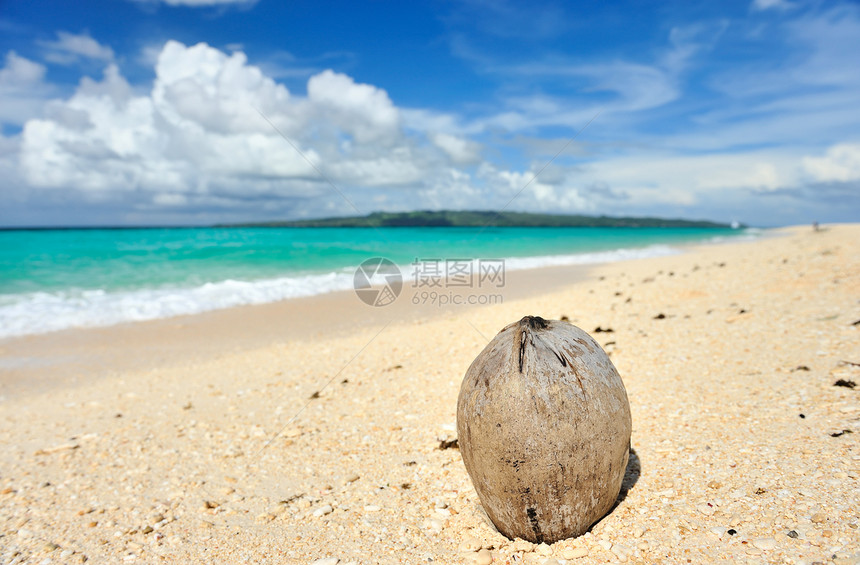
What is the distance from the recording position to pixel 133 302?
13.9 meters

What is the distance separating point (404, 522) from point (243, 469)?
1.99 metres

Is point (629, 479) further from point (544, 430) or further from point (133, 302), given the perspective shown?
point (133, 302)

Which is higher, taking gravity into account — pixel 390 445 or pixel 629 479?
pixel 629 479

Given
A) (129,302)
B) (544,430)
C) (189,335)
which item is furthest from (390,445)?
(129,302)

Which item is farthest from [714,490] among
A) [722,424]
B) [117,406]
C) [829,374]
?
[117,406]

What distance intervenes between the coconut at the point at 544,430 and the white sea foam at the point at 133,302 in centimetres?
1167

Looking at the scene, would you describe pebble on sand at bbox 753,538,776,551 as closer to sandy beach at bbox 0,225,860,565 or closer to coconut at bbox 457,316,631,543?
sandy beach at bbox 0,225,860,565

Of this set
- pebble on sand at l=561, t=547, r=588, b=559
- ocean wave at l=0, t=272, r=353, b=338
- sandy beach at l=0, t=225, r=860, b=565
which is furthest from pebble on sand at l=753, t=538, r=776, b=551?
ocean wave at l=0, t=272, r=353, b=338

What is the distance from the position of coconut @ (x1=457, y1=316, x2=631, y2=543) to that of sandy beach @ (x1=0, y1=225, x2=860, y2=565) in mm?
285

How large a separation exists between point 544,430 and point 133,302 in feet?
47.4

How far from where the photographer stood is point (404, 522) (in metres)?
3.72

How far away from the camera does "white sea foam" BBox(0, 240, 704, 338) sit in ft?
38.1

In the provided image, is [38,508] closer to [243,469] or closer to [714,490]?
[243,469]

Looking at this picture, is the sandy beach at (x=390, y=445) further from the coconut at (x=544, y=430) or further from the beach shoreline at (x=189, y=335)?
the coconut at (x=544, y=430)
